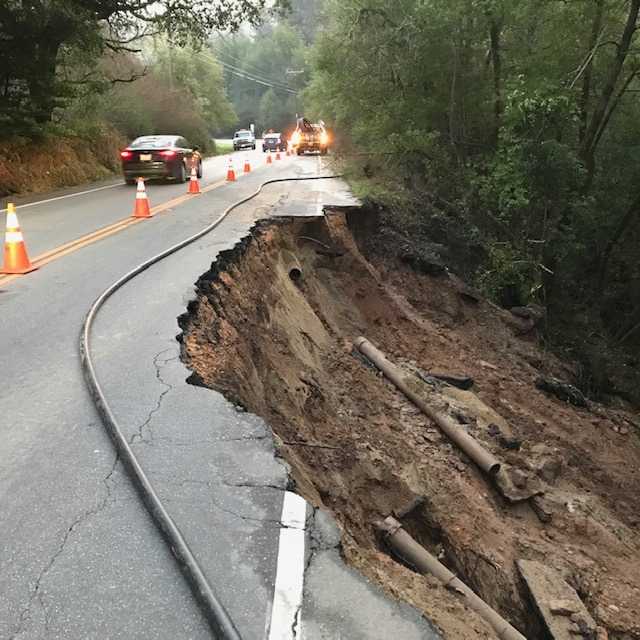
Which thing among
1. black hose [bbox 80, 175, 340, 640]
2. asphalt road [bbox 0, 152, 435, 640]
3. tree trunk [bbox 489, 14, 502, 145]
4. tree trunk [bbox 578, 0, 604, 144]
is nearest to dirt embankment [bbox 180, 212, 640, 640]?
asphalt road [bbox 0, 152, 435, 640]

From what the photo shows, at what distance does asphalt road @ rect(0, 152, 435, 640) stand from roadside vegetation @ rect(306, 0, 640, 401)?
29.5 feet

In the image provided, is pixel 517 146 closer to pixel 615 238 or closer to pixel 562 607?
pixel 615 238

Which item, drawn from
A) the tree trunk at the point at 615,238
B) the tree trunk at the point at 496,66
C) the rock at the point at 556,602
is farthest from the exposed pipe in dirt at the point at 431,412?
the tree trunk at the point at 615,238

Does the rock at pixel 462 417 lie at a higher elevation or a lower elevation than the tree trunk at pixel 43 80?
lower

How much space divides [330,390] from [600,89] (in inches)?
482

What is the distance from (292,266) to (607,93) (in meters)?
8.42

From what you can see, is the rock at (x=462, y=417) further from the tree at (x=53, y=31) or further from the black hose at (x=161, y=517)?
the tree at (x=53, y=31)

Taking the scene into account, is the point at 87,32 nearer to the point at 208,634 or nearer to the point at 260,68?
the point at 208,634

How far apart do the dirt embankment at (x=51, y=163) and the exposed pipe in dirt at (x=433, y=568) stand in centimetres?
1550

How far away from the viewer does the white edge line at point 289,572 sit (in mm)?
2451

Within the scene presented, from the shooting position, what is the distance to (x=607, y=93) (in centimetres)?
1345

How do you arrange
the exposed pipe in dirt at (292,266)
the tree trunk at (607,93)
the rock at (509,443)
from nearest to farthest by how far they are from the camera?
the rock at (509,443), the exposed pipe in dirt at (292,266), the tree trunk at (607,93)

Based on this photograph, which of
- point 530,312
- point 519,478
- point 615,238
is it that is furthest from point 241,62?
point 519,478

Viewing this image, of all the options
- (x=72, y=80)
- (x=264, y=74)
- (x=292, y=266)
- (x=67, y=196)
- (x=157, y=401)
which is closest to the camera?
(x=157, y=401)
